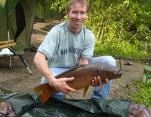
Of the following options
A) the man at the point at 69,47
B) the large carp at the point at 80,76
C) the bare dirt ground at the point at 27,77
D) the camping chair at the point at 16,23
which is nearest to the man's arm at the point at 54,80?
the man at the point at 69,47

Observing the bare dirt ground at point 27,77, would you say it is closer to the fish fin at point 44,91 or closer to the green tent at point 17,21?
the green tent at point 17,21

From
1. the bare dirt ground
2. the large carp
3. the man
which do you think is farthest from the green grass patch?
the large carp

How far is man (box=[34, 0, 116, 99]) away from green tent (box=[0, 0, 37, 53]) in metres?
3.02

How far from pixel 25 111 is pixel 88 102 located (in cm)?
60

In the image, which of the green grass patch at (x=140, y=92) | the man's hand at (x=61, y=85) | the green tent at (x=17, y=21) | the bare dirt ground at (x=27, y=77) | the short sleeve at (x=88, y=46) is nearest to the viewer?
the man's hand at (x=61, y=85)

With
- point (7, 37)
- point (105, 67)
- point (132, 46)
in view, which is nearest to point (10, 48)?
→ point (7, 37)

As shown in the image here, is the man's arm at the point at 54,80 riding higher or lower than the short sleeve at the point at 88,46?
lower

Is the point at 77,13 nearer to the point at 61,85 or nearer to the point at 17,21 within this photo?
the point at 61,85

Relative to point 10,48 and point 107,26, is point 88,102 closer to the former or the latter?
point 10,48

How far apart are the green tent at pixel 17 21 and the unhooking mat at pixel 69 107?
10.3 feet

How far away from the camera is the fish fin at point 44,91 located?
361 cm

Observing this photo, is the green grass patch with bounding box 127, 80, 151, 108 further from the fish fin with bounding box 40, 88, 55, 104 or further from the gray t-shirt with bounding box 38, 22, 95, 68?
the fish fin with bounding box 40, 88, 55, 104

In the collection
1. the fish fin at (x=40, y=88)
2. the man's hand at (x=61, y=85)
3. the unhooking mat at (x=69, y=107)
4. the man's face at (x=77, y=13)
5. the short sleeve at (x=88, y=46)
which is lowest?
the unhooking mat at (x=69, y=107)

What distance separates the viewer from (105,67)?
3.70 meters
